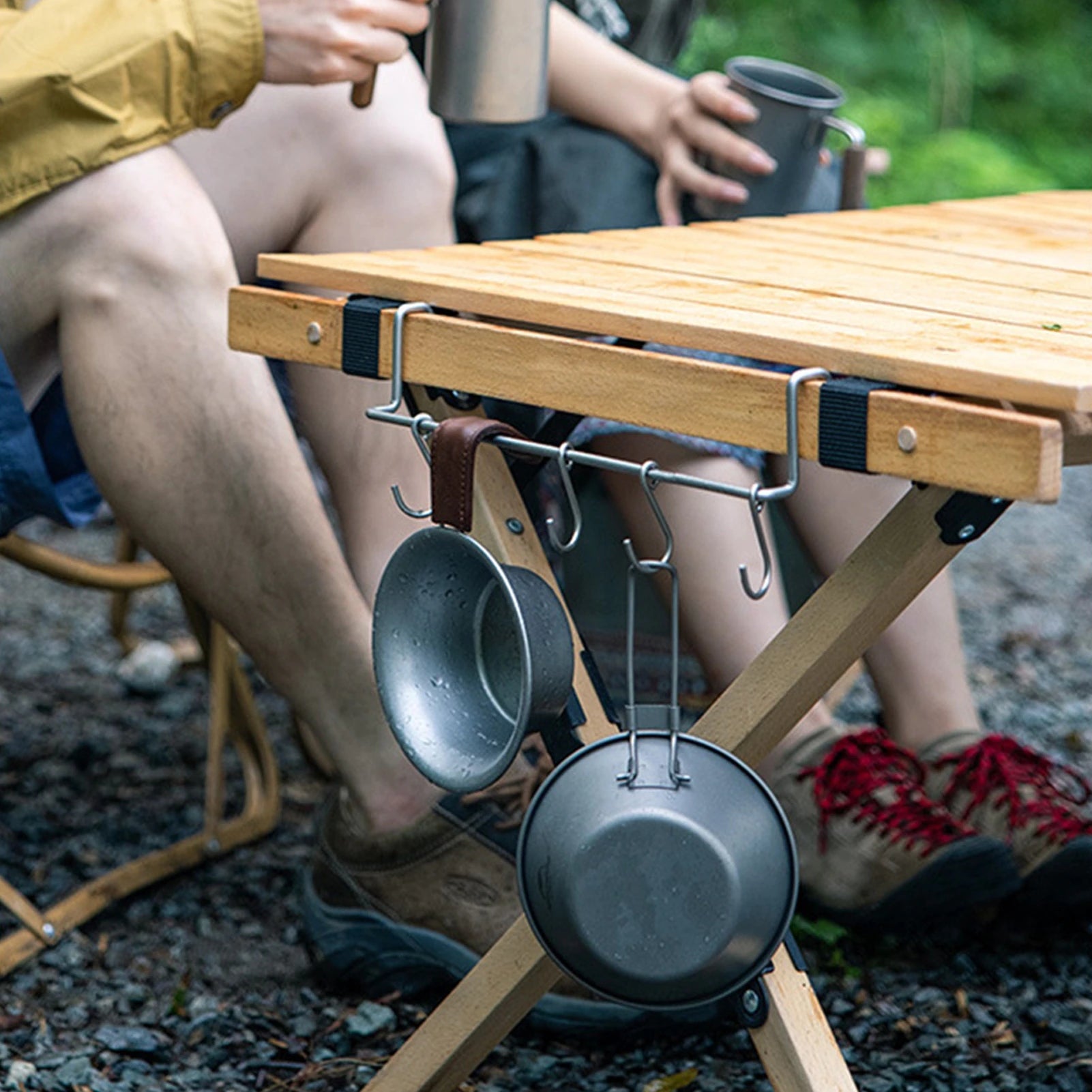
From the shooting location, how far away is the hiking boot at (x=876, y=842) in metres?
1.58

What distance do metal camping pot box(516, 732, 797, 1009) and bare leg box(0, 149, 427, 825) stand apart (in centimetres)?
49

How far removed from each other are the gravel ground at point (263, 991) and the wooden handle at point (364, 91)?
83cm

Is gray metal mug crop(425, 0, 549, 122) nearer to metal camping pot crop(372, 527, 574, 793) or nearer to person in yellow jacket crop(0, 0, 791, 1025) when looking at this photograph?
person in yellow jacket crop(0, 0, 791, 1025)

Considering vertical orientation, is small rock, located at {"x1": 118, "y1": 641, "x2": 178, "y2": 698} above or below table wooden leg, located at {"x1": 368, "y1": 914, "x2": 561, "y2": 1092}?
below

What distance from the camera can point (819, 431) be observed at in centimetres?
95

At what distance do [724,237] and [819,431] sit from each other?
1.79 ft

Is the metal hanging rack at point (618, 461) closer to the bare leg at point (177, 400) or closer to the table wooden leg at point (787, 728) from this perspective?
the table wooden leg at point (787, 728)

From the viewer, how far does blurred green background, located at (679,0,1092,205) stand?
19.3 ft

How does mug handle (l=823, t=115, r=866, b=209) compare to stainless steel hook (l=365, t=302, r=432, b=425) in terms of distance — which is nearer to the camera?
stainless steel hook (l=365, t=302, r=432, b=425)

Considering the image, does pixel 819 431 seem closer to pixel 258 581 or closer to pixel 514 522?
pixel 514 522

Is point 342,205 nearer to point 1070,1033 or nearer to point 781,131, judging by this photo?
point 781,131

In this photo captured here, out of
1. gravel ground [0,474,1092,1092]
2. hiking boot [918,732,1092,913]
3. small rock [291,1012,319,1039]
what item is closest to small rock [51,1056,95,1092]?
gravel ground [0,474,1092,1092]

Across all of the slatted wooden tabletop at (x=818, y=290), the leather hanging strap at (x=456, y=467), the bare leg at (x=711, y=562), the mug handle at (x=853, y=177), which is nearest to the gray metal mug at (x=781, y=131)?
the mug handle at (x=853, y=177)

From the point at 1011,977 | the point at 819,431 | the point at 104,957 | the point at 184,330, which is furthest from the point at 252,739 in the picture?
the point at 819,431
